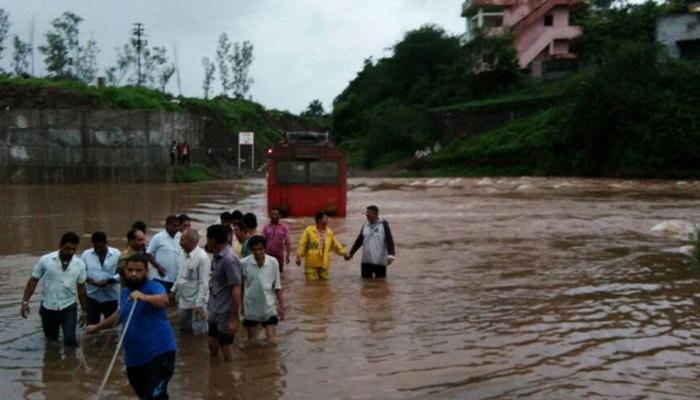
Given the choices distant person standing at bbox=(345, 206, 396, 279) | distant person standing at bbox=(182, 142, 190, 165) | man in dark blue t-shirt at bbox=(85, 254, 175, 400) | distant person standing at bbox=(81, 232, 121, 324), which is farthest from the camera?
distant person standing at bbox=(182, 142, 190, 165)

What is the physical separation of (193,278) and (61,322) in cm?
159

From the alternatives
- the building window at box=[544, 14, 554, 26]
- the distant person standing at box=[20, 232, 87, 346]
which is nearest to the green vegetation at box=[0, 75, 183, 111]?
the distant person standing at box=[20, 232, 87, 346]

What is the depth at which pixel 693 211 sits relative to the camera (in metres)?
25.6

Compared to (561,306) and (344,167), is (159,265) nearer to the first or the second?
(561,306)

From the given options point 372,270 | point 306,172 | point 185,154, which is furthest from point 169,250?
point 185,154

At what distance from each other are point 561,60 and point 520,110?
9.30m

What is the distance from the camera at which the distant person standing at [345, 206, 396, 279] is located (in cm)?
1296

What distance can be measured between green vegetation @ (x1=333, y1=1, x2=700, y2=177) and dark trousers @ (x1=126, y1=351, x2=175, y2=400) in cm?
3870

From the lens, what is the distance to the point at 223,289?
8.20m

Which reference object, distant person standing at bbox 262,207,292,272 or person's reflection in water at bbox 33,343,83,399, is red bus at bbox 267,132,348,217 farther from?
person's reflection in water at bbox 33,343,83,399

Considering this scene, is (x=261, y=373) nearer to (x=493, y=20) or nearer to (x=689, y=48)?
(x=689, y=48)

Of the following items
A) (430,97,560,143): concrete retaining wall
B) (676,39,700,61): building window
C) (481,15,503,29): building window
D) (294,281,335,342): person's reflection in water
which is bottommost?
(294,281,335,342): person's reflection in water

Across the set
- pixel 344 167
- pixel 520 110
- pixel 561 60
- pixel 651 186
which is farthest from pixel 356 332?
pixel 561 60

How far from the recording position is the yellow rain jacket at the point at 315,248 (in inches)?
496
